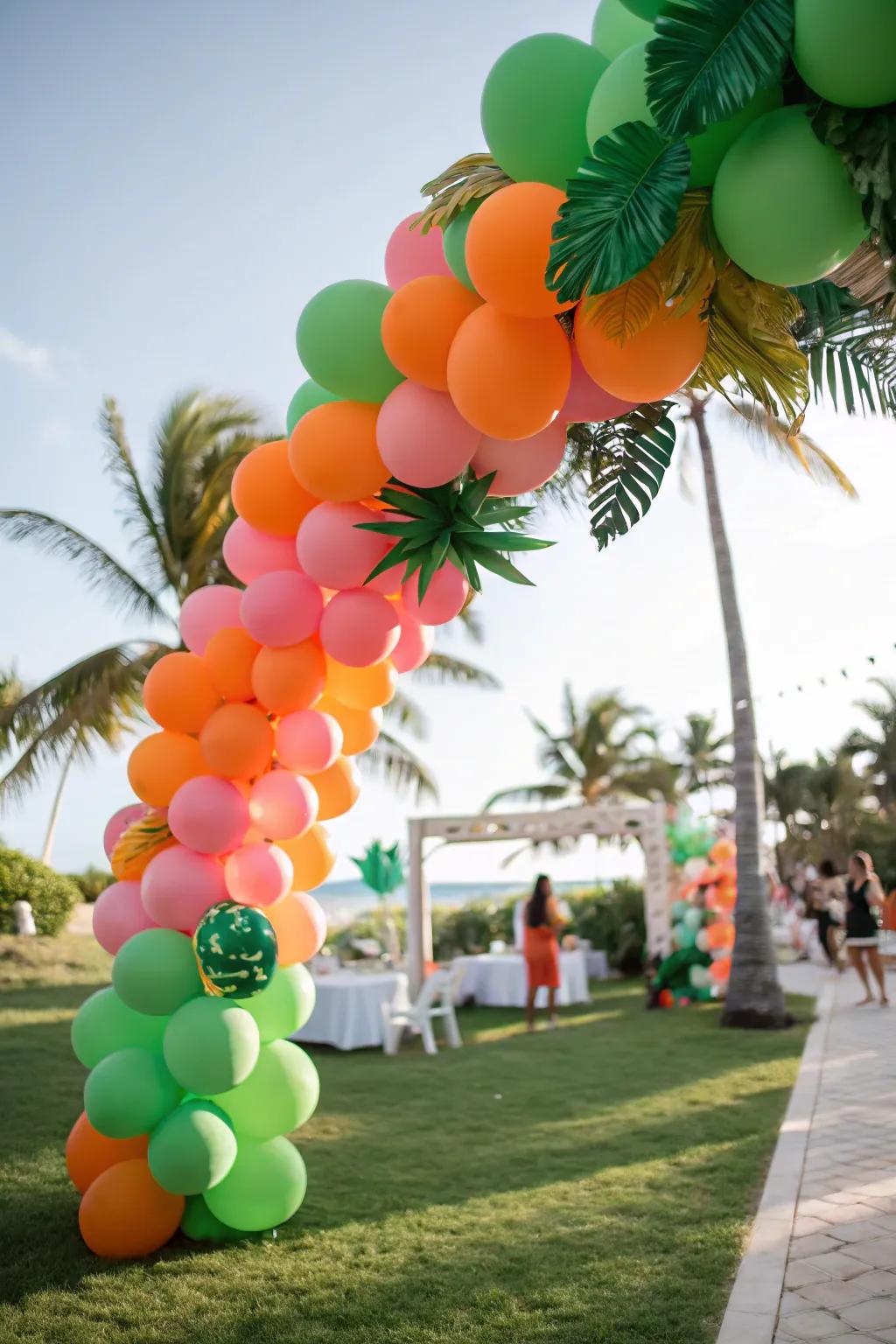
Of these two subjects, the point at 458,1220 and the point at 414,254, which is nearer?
the point at 414,254

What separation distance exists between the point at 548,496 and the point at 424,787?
8.28 m

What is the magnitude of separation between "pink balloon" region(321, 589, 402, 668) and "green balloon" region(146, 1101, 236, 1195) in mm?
1917

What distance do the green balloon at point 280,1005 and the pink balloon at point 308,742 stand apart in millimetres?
912

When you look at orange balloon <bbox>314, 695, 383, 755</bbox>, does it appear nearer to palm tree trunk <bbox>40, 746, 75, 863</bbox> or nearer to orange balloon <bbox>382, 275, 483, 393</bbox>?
orange balloon <bbox>382, 275, 483, 393</bbox>

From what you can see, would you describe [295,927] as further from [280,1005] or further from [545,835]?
[545,835]

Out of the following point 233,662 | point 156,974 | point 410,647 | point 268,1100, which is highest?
point 410,647

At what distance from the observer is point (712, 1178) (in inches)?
187

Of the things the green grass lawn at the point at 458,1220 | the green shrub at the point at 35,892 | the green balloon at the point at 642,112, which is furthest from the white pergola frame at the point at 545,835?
the green balloon at the point at 642,112

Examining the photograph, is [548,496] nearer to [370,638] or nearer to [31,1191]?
[370,638]

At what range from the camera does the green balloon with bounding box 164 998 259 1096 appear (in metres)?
3.62

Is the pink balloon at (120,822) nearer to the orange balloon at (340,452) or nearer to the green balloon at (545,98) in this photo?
the orange balloon at (340,452)

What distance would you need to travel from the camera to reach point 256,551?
3.91 m

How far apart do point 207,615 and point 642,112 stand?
2875mm

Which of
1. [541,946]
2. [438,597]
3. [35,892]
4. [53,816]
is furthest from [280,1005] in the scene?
[53,816]
